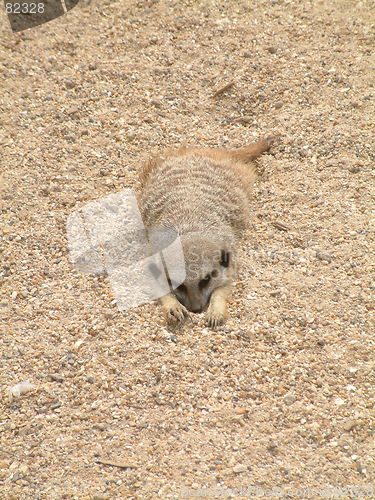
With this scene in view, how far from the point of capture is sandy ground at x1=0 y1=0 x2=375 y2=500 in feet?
6.71

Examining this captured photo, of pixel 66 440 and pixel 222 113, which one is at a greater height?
pixel 222 113

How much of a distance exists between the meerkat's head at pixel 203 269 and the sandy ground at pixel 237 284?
0.52ft

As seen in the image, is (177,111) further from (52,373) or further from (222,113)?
(52,373)

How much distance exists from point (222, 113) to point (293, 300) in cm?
225

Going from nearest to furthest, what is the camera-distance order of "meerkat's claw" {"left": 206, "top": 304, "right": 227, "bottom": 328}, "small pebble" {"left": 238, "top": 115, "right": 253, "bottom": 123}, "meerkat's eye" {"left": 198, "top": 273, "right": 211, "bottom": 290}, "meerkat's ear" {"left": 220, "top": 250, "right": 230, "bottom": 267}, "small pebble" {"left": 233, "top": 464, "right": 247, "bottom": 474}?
"small pebble" {"left": 233, "top": 464, "right": 247, "bottom": 474}
"meerkat's claw" {"left": 206, "top": 304, "right": 227, "bottom": 328}
"meerkat's eye" {"left": 198, "top": 273, "right": 211, "bottom": 290}
"meerkat's ear" {"left": 220, "top": 250, "right": 230, "bottom": 267}
"small pebble" {"left": 238, "top": 115, "right": 253, "bottom": 123}

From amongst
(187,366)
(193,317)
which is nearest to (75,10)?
(193,317)

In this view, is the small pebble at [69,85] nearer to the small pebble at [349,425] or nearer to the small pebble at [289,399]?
the small pebble at [289,399]

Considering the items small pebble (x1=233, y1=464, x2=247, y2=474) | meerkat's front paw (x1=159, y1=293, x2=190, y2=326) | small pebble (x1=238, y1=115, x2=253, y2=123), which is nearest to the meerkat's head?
meerkat's front paw (x1=159, y1=293, x2=190, y2=326)

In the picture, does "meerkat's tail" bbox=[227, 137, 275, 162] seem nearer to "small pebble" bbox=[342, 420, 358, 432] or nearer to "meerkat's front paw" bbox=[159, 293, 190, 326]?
"meerkat's front paw" bbox=[159, 293, 190, 326]

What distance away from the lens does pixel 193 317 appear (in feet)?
9.58

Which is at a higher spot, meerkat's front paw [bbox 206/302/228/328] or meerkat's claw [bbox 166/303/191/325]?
meerkat's claw [bbox 166/303/191/325]

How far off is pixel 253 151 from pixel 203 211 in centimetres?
94

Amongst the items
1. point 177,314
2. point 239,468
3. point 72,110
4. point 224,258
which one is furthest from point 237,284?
point 72,110

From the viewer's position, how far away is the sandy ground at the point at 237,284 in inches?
80.5
